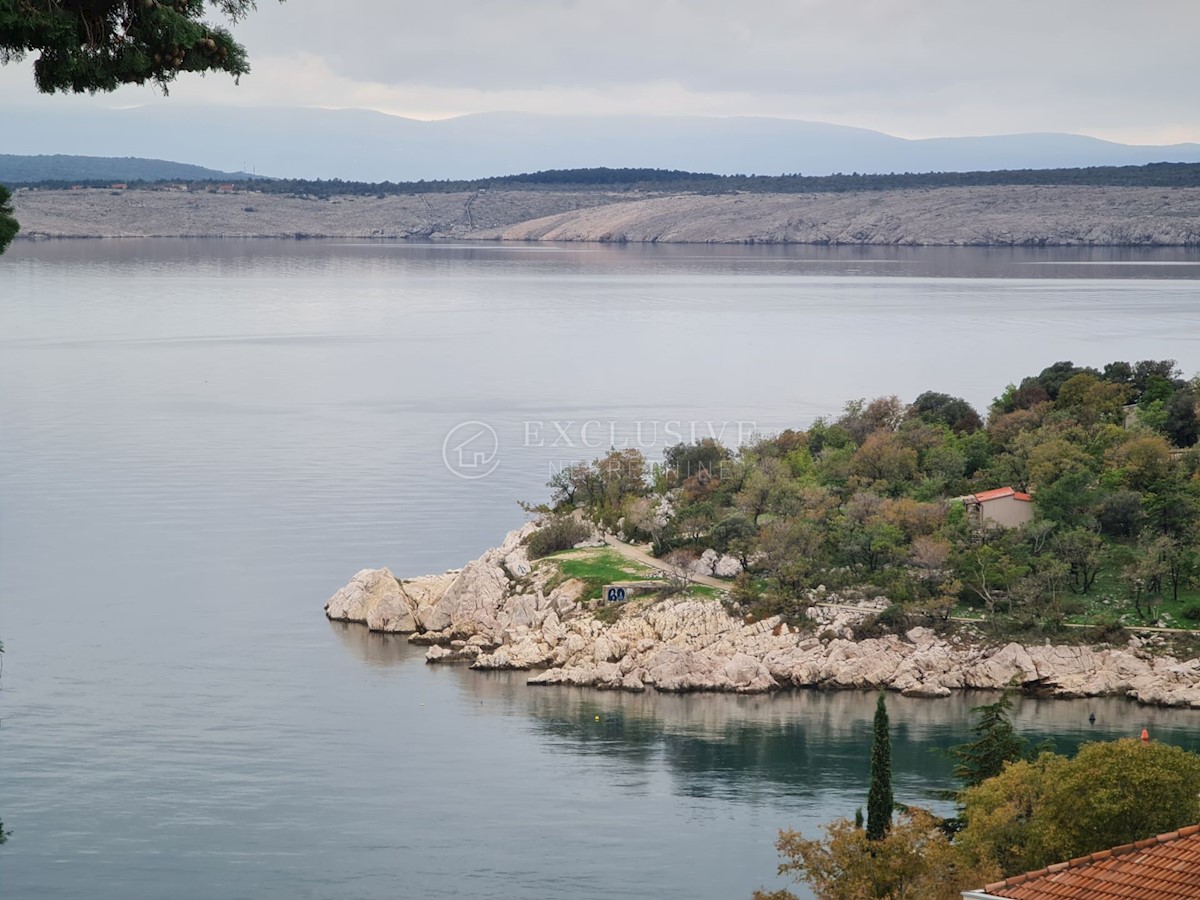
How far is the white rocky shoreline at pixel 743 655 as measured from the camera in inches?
1220

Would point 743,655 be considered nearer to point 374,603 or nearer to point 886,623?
point 886,623

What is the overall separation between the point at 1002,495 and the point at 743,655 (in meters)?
Answer: 8.95

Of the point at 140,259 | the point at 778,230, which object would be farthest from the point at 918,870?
the point at 778,230

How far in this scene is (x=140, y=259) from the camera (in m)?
151

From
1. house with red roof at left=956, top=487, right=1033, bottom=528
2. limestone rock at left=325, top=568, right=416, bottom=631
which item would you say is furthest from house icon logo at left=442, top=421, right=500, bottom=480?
house with red roof at left=956, top=487, right=1033, bottom=528

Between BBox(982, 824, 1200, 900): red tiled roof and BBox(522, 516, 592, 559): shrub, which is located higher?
BBox(982, 824, 1200, 900): red tiled roof

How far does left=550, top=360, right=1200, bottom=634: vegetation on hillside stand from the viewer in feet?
110

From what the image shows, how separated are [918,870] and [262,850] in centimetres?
1052

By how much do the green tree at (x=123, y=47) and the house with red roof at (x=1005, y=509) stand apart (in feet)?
95.3

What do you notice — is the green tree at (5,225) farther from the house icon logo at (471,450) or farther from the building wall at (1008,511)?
Answer: the house icon logo at (471,450)

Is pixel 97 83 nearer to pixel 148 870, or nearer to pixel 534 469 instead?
pixel 148 870

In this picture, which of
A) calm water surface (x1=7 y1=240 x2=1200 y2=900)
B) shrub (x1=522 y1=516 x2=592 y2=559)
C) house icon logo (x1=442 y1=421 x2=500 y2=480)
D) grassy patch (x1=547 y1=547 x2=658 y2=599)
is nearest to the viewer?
calm water surface (x1=7 y1=240 x2=1200 y2=900)

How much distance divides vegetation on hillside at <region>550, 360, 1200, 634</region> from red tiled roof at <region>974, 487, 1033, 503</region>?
1.03ft

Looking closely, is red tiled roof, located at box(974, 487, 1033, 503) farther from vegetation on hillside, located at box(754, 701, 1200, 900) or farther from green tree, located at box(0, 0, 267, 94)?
green tree, located at box(0, 0, 267, 94)
